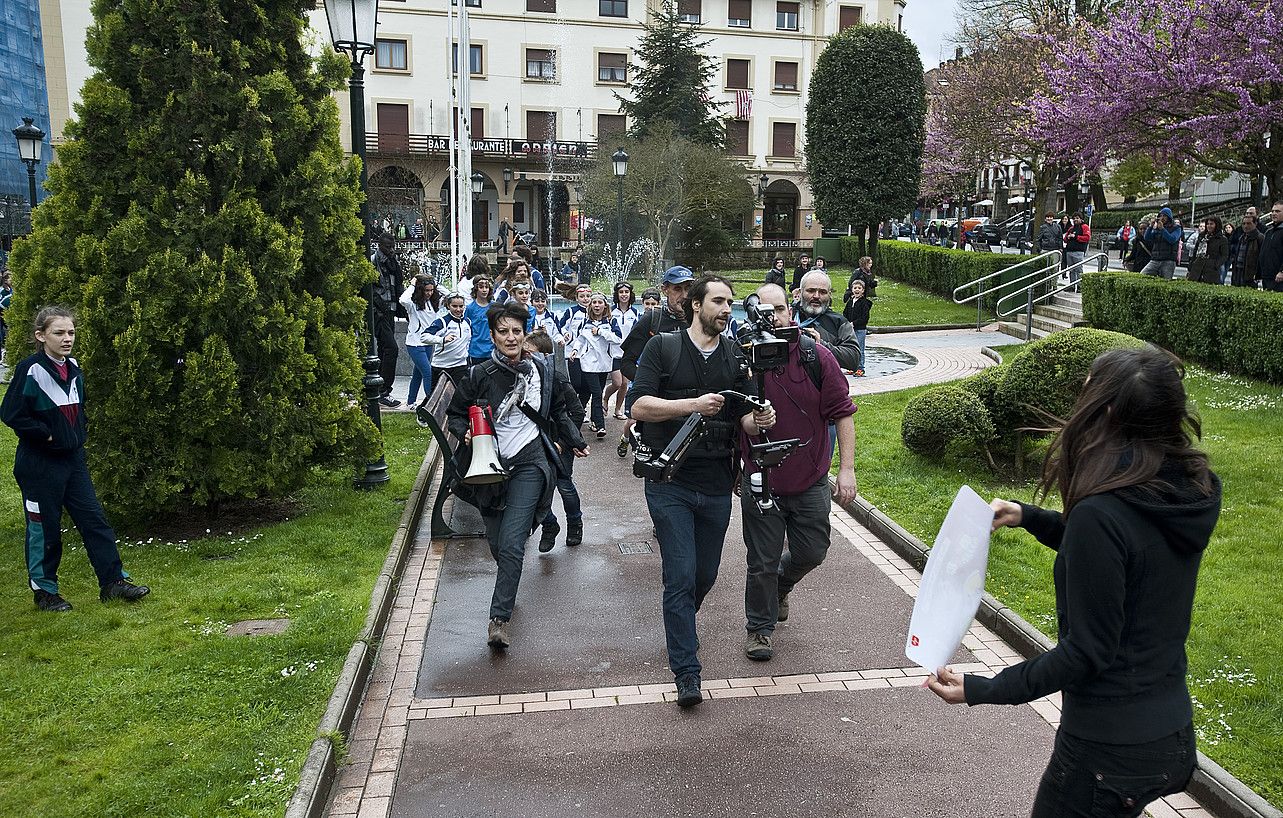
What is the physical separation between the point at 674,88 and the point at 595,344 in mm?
33337

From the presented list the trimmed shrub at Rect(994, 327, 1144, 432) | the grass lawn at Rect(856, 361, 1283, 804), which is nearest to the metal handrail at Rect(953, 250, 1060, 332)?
the grass lawn at Rect(856, 361, 1283, 804)

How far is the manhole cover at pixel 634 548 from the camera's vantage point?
315 inches

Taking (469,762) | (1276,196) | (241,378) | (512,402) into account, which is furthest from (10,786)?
(1276,196)

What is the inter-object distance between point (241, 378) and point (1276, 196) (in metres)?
17.8

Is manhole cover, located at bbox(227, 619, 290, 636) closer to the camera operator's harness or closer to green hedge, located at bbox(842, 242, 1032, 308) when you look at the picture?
the camera operator's harness

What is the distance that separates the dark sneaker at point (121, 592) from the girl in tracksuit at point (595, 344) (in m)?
6.35

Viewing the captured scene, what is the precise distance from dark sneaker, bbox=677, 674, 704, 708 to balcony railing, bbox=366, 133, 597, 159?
44.8 metres

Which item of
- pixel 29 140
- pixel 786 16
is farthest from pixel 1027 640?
pixel 786 16

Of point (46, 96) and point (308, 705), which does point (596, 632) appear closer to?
point (308, 705)

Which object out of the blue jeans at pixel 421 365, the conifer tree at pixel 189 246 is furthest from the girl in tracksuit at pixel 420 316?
the conifer tree at pixel 189 246

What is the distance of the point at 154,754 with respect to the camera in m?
4.57

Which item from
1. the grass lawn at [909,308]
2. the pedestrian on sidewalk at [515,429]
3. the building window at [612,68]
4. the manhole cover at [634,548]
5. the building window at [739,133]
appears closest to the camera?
the pedestrian on sidewalk at [515,429]

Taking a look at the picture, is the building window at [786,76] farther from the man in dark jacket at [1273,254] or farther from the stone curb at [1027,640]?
the stone curb at [1027,640]

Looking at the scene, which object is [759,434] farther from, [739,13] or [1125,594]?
[739,13]
